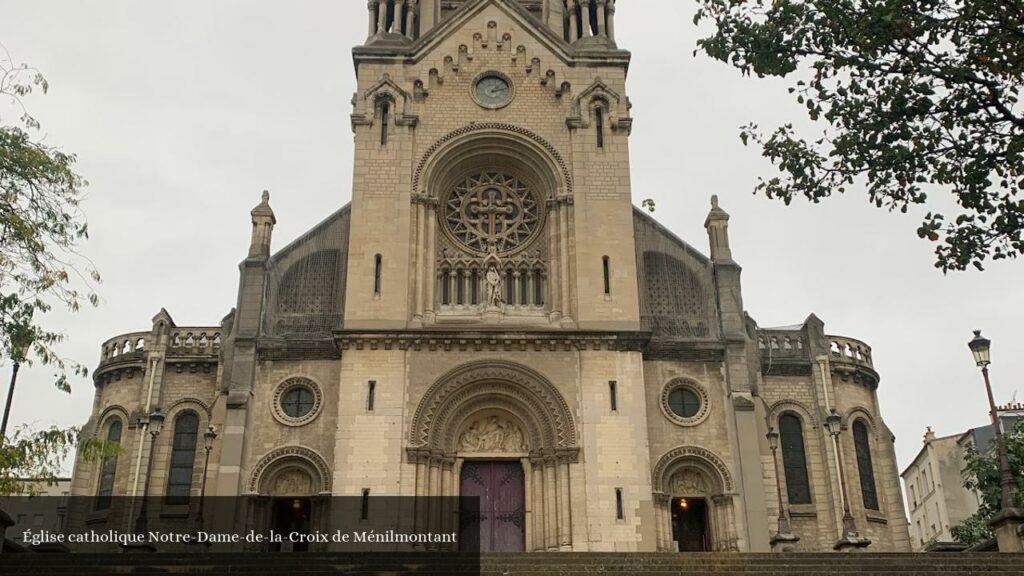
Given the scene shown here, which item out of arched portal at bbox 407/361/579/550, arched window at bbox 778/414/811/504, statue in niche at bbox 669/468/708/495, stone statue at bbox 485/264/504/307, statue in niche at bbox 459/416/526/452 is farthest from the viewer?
arched window at bbox 778/414/811/504

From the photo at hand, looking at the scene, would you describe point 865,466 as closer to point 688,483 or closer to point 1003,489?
point 688,483

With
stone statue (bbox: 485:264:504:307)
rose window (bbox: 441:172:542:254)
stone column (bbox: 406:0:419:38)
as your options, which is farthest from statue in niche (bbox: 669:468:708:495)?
stone column (bbox: 406:0:419:38)

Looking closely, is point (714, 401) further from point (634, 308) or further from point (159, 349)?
point (159, 349)

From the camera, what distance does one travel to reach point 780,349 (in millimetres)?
34750

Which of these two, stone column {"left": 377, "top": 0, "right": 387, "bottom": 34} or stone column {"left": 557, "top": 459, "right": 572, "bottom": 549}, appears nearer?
stone column {"left": 557, "top": 459, "right": 572, "bottom": 549}

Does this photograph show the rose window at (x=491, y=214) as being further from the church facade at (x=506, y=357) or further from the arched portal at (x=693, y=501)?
the arched portal at (x=693, y=501)

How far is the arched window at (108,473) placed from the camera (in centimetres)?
3297

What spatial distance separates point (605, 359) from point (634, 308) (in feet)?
6.26

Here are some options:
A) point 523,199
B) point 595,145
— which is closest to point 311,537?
point 523,199

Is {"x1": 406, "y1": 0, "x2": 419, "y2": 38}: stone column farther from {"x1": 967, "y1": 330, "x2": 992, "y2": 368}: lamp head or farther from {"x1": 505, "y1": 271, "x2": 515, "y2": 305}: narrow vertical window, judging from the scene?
{"x1": 967, "y1": 330, "x2": 992, "y2": 368}: lamp head

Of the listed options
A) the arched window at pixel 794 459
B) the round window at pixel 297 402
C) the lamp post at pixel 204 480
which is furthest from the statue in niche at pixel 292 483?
the arched window at pixel 794 459

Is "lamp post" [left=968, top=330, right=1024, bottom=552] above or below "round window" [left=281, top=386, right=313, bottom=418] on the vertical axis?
below

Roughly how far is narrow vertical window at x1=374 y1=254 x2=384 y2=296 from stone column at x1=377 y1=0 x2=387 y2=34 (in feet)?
29.4

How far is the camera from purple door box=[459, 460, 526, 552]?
29.5 m
